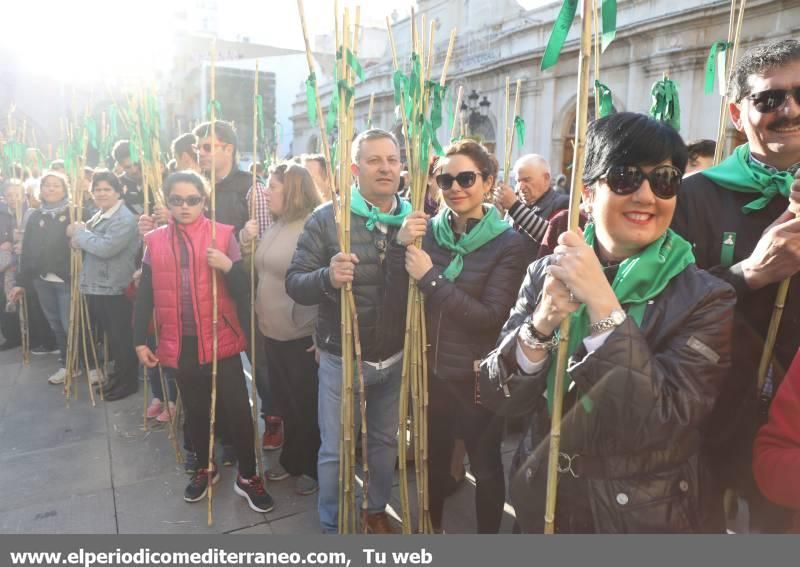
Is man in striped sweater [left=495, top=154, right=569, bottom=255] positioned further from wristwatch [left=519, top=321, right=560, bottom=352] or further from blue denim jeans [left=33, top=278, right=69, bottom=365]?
blue denim jeans [left=33, top=278, right=69, bottom=365]

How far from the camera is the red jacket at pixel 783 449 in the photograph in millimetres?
1140

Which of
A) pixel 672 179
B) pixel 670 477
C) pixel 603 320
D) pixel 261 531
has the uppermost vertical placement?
pixel 672 179

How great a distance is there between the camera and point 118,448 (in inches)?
133

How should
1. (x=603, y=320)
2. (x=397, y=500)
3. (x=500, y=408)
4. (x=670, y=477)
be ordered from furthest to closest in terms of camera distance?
(x=397, y=500)
(x=500, y=408)
(x=670, y=477)
(x=603, y=320)

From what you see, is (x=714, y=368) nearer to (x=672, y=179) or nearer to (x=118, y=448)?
(x=672, y=179)

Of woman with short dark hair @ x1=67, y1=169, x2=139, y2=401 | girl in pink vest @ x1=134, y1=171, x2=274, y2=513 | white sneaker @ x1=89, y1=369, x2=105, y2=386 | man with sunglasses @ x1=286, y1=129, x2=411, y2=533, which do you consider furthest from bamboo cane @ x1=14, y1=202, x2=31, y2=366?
man with sunglasses @ x1=286, y1=129, x2=411, y2=533

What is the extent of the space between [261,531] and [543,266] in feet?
6.34

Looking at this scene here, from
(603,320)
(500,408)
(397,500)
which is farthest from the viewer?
(397,500)

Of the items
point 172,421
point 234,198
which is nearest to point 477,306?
point 234,198

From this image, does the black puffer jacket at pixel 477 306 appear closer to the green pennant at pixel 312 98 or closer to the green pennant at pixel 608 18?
the green pennant at pixel 312 98

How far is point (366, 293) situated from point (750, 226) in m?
1.34

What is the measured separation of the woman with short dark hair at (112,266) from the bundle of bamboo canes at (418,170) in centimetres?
273

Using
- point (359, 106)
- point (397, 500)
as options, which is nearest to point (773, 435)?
point (397, 500)

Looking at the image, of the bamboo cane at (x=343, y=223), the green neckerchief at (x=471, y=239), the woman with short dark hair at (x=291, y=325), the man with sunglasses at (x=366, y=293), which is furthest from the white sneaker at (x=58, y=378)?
the green neckerchief at (x=471, y=239)
